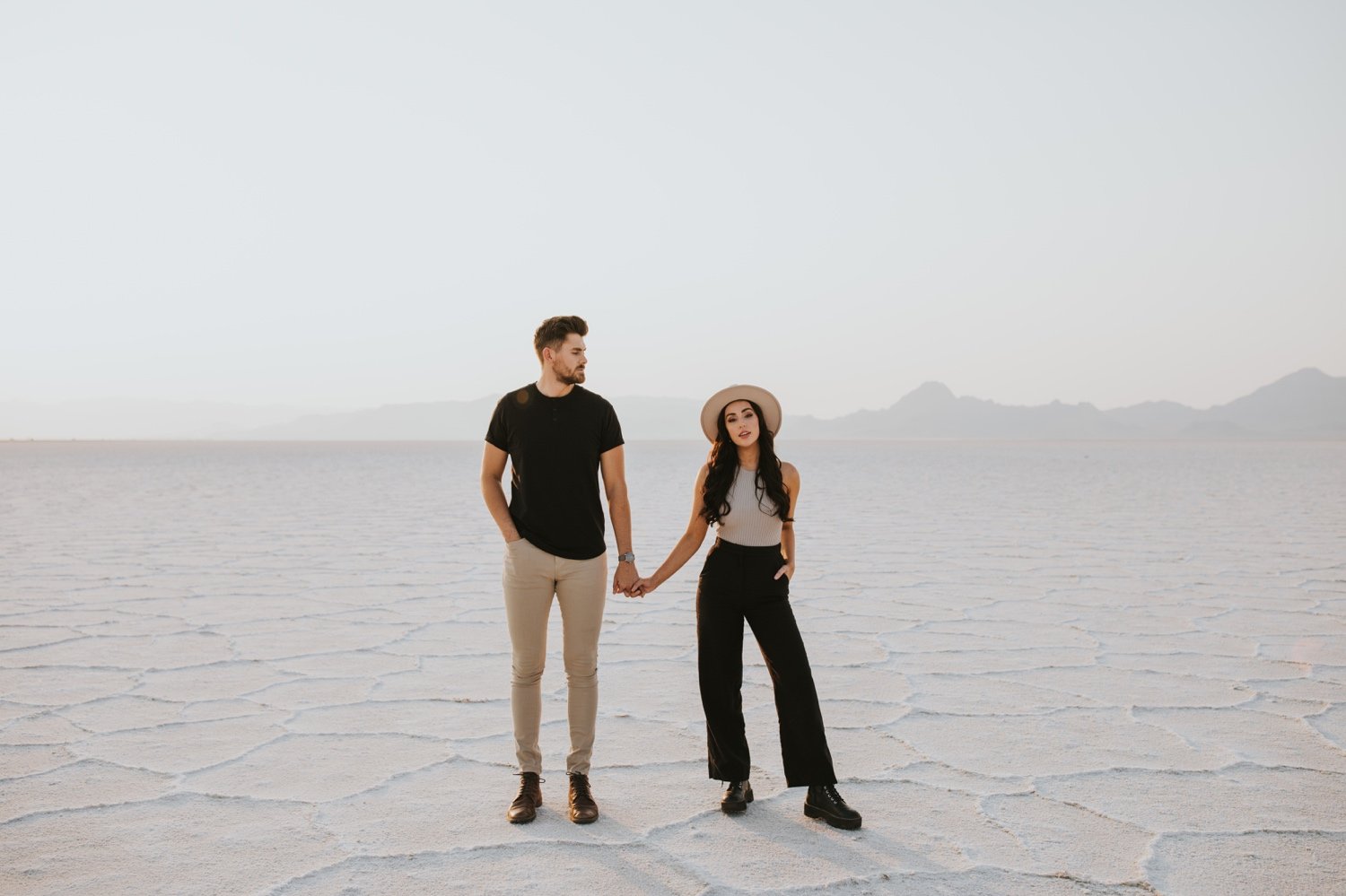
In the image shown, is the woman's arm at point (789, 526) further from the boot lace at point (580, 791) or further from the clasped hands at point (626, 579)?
the boot lace at point (580, 791)

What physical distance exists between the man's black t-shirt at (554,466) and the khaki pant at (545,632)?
0.04 meters

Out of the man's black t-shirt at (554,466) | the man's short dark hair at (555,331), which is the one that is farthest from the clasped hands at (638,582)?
the man's short dark hair at (555,331)

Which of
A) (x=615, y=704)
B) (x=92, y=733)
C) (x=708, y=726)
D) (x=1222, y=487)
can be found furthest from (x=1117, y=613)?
(x=1222, y=487)

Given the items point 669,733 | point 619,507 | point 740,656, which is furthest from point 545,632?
→ point 669,733

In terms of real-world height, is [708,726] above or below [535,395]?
below

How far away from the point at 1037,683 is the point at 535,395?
8.07 ft

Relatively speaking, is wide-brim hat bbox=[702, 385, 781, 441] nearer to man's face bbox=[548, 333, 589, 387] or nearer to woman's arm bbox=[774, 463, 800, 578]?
woman's arm bbox=[774, 463, 800, 578]

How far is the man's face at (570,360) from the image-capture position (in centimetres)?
276

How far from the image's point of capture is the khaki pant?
2795 mm

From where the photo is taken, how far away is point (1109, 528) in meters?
10.6

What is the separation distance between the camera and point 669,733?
11.8 feet

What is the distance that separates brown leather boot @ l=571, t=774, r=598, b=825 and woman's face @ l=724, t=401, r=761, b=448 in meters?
0.95

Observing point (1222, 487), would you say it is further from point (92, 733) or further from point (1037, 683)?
point (92, 733)

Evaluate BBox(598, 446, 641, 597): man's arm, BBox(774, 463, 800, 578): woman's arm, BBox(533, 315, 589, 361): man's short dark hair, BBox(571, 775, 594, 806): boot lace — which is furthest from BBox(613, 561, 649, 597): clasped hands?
BBox(533, 315, 589, 361): man's short dark hair
